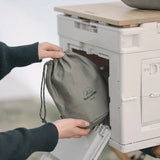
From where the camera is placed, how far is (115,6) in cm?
172

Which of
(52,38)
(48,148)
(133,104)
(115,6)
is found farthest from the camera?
(52,38)

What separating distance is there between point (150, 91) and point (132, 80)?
9cm

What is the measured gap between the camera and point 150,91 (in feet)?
4.84

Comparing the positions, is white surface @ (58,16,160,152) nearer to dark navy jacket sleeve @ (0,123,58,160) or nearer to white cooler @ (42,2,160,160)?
white cooler @ (42,2,160,160)

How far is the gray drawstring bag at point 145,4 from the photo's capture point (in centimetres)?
151

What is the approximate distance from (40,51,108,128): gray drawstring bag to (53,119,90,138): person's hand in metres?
0.04

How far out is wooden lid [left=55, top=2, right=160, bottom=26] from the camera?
138 cm

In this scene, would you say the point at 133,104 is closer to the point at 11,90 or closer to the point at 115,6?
the point at 115,6

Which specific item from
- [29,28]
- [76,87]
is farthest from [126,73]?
[29,28]

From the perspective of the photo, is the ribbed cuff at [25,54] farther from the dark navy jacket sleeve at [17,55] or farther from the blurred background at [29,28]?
the blurred background at [29,28]

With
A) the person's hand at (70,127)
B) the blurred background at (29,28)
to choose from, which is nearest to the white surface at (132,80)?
the person's hand at (70,127)

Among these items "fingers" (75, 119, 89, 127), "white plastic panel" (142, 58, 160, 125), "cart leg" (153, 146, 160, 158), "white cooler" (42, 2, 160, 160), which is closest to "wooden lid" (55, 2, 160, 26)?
"white cooler" (42, 2, 160, 160)

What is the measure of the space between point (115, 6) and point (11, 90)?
5.19 ft

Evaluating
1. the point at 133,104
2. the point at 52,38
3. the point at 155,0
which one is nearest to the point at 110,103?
the point at 133,104
